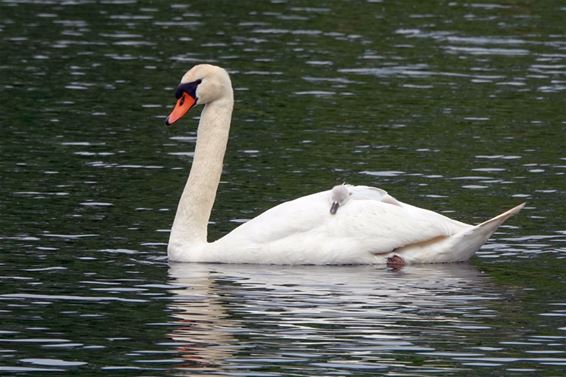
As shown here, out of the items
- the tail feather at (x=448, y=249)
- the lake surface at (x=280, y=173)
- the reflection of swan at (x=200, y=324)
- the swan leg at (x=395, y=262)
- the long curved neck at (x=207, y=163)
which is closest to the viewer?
the reflection of swan at (x=200, y=324)

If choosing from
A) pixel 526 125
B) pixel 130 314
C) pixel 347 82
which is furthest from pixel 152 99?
pixel 130 314

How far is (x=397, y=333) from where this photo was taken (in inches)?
550

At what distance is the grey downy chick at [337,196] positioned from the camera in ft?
56.2

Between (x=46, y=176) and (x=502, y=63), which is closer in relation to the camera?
(x=46, y=176)

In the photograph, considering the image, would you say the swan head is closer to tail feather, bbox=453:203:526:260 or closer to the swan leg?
the swan leg

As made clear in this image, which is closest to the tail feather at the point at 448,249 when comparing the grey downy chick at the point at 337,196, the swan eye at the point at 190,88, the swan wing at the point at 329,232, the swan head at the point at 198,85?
the swan wing at the point at 329,232

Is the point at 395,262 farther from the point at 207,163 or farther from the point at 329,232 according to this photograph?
the point at 207,163

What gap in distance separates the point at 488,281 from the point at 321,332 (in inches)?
109

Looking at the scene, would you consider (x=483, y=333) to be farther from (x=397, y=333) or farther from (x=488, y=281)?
(x=488, y=281)

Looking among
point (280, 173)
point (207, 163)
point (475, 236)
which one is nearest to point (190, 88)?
point (207, 163)

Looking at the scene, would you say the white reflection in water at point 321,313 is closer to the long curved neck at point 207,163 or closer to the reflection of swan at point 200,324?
the reflection of swan at point 200,324

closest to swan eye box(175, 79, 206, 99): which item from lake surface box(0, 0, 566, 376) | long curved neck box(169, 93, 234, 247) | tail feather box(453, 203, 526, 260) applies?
long curved neck box(169, 93, 234, 247)

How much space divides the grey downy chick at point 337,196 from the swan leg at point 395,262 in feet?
2.31

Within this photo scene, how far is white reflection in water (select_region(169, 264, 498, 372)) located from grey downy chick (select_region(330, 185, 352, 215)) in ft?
2.00
